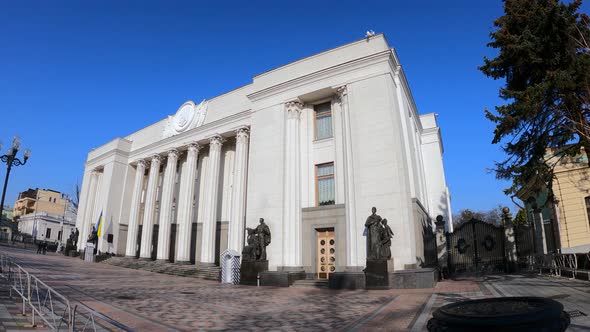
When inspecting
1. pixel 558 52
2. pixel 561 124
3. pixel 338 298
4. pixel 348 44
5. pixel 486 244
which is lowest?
pixel 338 298

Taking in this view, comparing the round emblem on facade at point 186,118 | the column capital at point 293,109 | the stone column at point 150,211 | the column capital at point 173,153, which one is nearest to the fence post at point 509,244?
the column capital at point 293,109

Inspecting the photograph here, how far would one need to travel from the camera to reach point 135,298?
10.9 m

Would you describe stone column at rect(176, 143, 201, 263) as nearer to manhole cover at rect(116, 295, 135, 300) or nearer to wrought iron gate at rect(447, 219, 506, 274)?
manhole cover at rect(116, 295, 135, 300)

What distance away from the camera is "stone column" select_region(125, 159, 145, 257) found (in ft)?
97.8

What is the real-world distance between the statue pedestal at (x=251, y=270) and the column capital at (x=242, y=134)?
29.7 feet

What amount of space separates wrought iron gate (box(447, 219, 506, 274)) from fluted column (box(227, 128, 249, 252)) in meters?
12.3

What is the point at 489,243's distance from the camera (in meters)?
19.1

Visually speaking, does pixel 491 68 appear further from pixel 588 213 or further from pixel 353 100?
pixel 588 213

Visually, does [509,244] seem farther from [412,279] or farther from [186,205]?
[186,205]

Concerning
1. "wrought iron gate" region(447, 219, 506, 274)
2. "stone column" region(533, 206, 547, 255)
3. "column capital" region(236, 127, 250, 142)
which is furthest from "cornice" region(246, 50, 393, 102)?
"stone column" region(533, 206, 547, 255)

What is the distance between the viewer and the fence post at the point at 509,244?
18.3 m

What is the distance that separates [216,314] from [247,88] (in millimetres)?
18961

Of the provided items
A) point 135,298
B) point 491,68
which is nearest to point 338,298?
point 135,298

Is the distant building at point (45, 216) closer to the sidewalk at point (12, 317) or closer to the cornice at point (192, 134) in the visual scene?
the cornice at point (192, 134)
